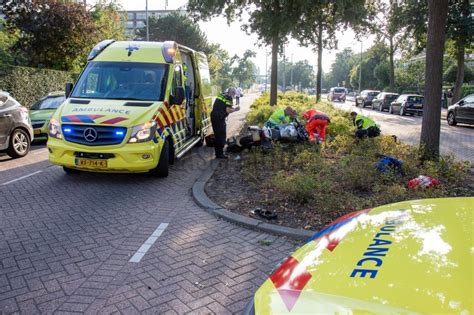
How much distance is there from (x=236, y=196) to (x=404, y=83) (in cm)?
4693

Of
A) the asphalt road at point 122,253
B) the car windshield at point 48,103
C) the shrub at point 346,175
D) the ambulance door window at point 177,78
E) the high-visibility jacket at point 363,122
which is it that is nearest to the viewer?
the asphalt road at point 122,253

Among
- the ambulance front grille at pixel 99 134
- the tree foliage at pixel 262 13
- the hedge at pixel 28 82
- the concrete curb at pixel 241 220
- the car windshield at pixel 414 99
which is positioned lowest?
the concrete curb at pixel 241 220

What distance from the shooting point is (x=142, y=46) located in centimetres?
855

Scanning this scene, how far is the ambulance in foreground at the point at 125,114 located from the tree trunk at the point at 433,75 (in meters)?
4.83

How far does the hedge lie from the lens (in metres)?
16.3

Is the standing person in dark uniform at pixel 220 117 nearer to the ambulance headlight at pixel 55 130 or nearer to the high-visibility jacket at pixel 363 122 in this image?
the ambulance headlight at pixel 55 130

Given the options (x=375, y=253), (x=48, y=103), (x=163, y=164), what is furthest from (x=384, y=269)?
(x=48, y=103)

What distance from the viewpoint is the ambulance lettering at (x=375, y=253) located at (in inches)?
74.1

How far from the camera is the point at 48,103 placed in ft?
44.5

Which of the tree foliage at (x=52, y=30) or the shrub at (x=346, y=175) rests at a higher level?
the tree foliage at (x=52, y=30)

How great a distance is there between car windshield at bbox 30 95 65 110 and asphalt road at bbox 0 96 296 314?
23.6ft

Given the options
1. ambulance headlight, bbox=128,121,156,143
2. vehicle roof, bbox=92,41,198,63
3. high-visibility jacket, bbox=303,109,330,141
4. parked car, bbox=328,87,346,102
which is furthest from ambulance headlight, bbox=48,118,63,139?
parked car, bbox=328,87,346,102

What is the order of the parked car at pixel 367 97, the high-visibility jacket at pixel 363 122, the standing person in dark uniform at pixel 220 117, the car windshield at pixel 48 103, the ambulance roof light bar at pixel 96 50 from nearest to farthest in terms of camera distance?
the ambulance roof light bar at pixel 96 50 < the standing person in dark uniform at pixel 220 117 < the high-visibility jacket at pixel 363 122 < the car windshield at pixel 48 103 < the parked car at pixel 367 97

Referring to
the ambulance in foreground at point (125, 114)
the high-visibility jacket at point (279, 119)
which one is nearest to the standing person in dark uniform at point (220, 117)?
the ambulance in foreground at point (125, 114)
